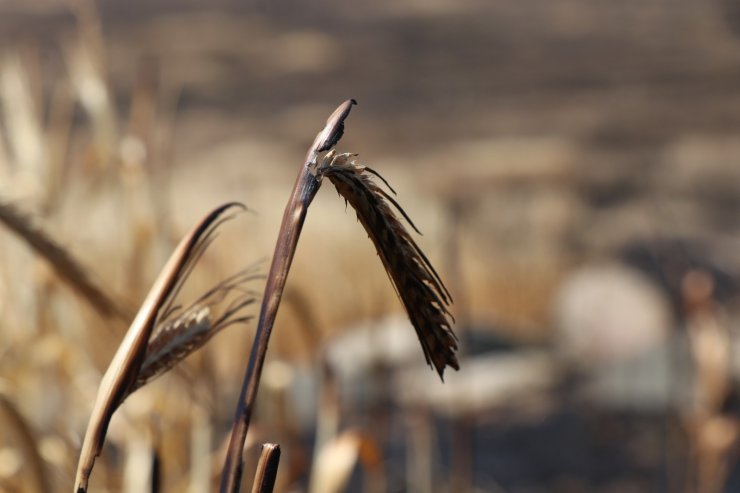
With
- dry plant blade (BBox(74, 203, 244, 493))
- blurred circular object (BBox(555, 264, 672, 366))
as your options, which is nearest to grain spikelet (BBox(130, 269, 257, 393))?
dry plant blade (BBox(74, 203, 244, 493))

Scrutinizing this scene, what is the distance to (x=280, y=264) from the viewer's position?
0.27 meters

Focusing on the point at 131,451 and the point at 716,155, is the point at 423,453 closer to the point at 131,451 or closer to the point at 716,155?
the point at 131,451

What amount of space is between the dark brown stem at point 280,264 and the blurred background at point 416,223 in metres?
0.12

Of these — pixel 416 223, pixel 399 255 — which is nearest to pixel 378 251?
pixel 399 255

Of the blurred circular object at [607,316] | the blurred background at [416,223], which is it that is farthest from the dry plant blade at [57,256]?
the blurred circular object at [607,316]

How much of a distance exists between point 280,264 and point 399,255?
4 centimetres

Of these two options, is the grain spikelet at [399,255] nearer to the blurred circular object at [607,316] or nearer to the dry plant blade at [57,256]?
the dry plant blade at [57,256]

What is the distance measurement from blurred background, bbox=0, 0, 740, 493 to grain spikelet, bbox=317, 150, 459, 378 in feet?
0.36

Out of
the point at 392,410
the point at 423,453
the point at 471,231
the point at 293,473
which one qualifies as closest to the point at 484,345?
the point at 392,410

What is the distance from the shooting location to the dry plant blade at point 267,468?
0.95ft

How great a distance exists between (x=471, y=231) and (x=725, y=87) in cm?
193

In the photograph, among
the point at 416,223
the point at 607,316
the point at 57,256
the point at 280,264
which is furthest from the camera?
the point at 416,223

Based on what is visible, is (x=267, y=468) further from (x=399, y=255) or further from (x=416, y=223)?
(x=416, y=223)

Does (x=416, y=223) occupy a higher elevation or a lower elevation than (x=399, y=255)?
higher
